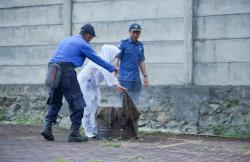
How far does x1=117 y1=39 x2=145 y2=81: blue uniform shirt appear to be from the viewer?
952cm

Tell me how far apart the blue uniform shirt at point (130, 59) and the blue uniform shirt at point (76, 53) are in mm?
1176

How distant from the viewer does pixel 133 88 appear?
9586 mm

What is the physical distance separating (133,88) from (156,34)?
1.29 meters

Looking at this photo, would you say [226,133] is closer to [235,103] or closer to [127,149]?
[235,103]

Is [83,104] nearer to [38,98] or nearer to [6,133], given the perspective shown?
[6,133]

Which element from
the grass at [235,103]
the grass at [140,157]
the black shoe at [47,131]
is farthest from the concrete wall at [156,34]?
the grass at [140,157]

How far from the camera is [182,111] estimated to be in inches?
389

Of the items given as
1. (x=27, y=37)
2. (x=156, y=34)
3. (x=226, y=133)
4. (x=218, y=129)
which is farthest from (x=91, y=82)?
(x=27, y=37)

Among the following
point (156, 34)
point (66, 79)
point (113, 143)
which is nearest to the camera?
point (113, 143)

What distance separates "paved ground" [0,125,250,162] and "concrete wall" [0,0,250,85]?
137cm

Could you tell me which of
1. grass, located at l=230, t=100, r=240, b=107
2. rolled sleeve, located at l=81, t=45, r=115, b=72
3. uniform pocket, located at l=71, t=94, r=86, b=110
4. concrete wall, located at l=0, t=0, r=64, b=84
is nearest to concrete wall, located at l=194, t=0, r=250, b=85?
grass, located at l=230, t=100, r=240, b=107

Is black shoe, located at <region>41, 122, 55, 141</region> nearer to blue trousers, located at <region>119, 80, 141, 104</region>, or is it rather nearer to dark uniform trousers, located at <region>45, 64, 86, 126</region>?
dark uniform trousers, located at <region>45, 64, 86, 126</region>

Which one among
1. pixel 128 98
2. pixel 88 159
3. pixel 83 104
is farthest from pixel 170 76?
pixel 88 159

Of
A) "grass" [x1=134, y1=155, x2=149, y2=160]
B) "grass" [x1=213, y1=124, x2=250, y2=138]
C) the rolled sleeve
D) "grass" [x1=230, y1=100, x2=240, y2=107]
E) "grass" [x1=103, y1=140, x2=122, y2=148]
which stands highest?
the rolled sleeve
